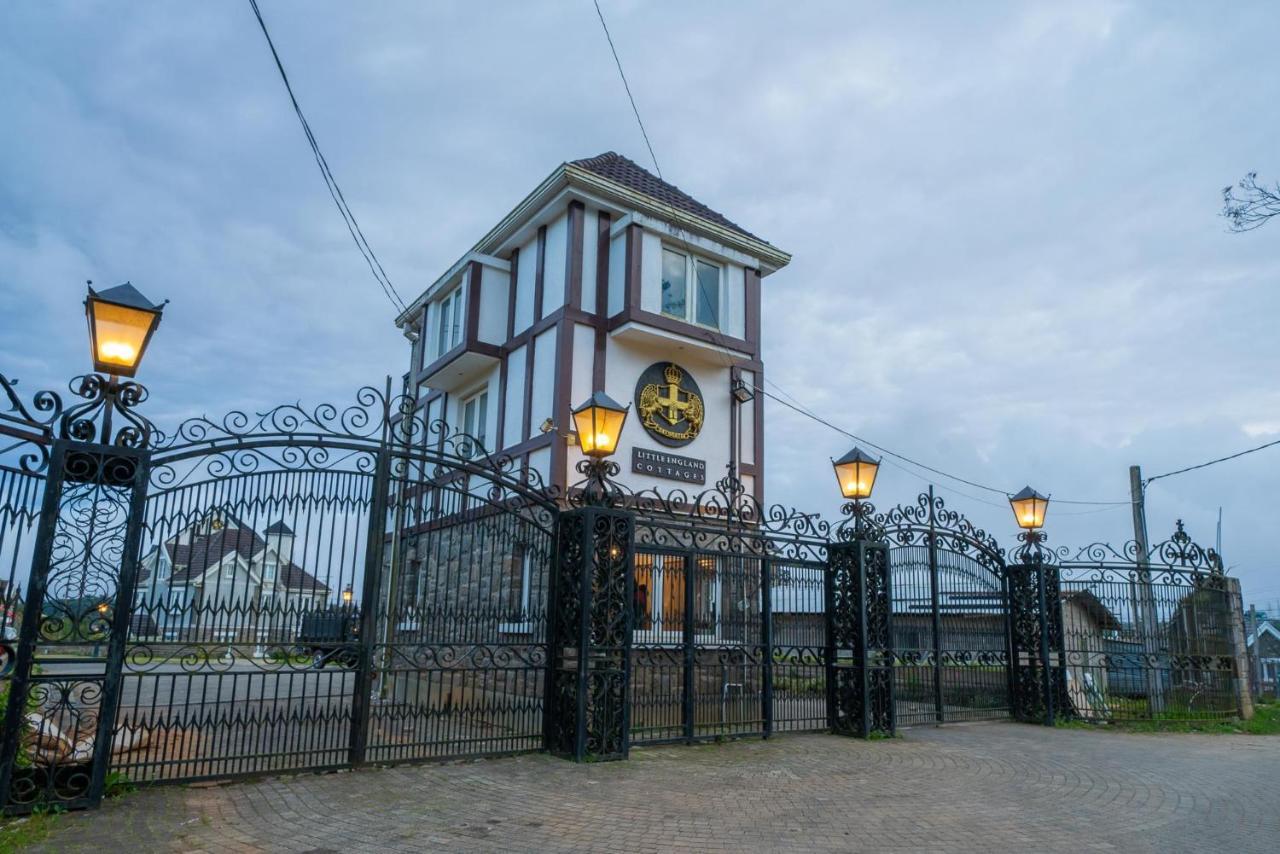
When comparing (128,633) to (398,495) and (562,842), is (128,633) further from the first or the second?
(562,842)

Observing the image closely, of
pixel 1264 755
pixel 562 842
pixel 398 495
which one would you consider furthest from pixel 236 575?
pixel 1264 755

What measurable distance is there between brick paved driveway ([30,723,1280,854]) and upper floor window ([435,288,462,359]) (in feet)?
38.5

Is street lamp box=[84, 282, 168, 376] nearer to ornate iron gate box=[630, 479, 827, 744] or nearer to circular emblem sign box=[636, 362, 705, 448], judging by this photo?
ornate iron gate box=[630, 479, 827, 744]

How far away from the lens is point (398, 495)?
8.91m

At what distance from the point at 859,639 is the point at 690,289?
28.2 ft

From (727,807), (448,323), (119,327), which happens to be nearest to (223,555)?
(119,327)

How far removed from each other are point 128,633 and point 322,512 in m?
1.89

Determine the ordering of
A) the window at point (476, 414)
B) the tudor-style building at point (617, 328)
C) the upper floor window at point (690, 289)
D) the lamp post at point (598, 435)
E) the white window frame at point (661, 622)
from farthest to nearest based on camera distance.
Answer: the window at point (476, 414) → the upper floor window at point (690, 289) → the tudor-style building at point (617, 328) → the white window frame at point (661, 622) → the lamp post at point (598, 435)

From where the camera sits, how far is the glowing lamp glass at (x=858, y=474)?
1136 centimetres

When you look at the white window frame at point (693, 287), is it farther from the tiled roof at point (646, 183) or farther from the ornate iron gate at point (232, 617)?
the ornate iron gate at point (232, 617)

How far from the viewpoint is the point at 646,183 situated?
60.3 feet

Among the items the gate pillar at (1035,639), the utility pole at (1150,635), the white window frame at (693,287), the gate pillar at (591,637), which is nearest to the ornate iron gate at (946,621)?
the gate pillar at (1035,639)

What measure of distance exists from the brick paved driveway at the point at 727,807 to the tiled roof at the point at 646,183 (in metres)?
11.5

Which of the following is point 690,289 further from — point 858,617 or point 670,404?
point 858,617
